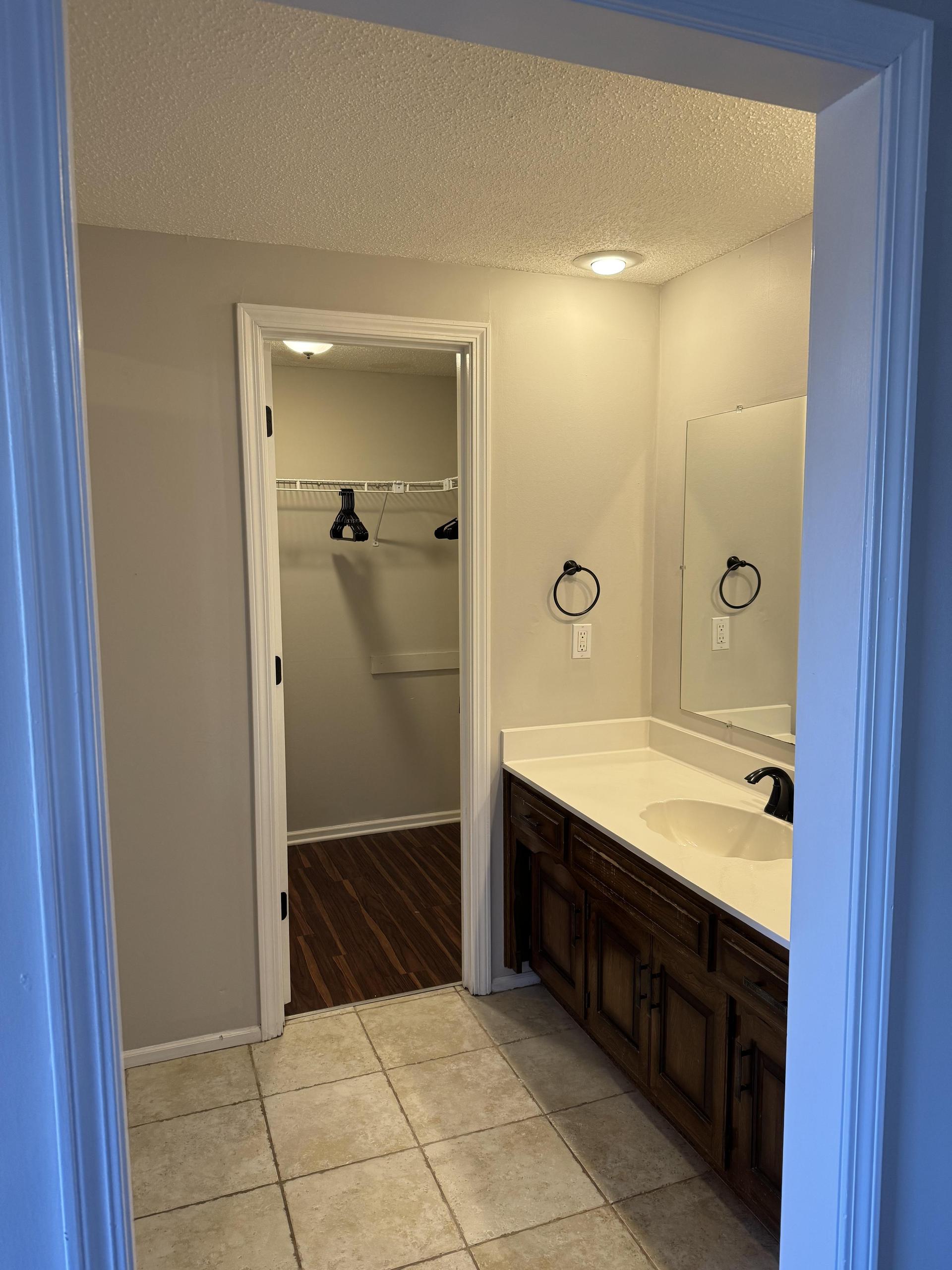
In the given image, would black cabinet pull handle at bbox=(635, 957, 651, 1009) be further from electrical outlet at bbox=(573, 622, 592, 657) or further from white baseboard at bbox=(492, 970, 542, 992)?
electrical outlet at bbox=(573, 622, 592, 657)

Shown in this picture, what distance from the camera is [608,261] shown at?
111 inches

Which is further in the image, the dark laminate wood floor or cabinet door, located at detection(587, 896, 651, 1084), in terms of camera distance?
the dark laminate wood floor

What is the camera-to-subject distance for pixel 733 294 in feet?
9.10

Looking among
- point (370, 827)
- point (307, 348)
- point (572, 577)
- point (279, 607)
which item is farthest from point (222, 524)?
point (370, 827)

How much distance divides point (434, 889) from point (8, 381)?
362 centimetres

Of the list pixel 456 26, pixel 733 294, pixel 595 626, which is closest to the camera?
pixel 456 26

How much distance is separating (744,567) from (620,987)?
1.29 meters

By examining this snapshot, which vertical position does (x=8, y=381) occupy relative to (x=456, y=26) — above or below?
below

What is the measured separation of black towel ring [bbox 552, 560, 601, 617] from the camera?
3129 mm

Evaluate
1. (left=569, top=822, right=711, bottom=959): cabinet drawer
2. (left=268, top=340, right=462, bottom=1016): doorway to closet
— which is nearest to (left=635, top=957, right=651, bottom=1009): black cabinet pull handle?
(left=569, top=822, right=711, bottom=959): cabinet drawer

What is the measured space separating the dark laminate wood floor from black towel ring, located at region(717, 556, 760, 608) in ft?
5.45

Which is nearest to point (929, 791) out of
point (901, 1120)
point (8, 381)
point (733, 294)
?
point (901, 1120)

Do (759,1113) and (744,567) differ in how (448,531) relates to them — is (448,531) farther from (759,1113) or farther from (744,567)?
(759,1113)

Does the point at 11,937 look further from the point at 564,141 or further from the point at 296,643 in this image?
the point at 296,643
